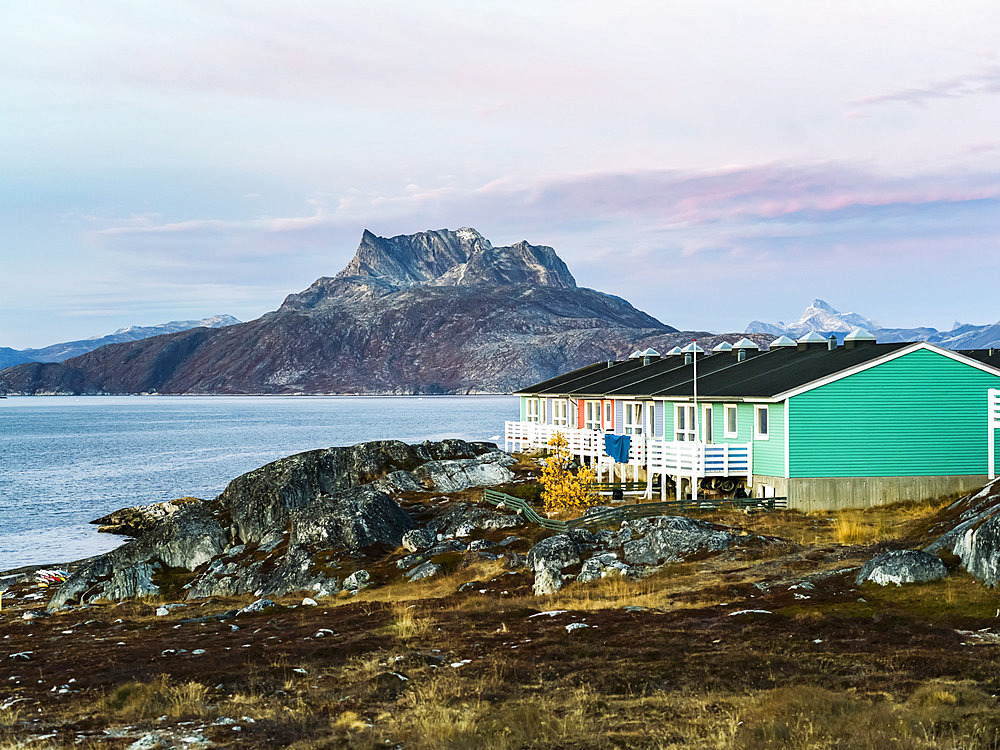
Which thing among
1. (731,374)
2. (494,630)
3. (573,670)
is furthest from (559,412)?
(573,670)

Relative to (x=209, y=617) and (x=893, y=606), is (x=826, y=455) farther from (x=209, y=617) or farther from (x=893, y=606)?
(x=209, y=617)

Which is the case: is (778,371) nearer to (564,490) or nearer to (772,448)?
(772,448)

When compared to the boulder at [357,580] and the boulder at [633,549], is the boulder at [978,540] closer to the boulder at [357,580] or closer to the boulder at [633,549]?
the boulder at [633,549]

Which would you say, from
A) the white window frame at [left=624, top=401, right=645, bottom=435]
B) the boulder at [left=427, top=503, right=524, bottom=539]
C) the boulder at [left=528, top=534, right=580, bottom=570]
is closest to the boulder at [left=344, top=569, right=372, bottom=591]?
the boulder at [left=427, top=503, right=524, bottom=539]

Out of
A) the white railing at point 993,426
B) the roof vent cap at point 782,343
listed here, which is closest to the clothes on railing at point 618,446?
the roof vent cap at point 782,343

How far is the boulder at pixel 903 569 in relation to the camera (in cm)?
2311

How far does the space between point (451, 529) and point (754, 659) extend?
76.7 feet

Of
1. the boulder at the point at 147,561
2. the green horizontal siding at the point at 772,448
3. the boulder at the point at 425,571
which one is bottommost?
the boulder at the point at 147,561

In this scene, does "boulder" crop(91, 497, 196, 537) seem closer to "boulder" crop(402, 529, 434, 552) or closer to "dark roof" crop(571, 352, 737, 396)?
"dark roof" crop(571, 352, 737, 396)

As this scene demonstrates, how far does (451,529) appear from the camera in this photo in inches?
1564

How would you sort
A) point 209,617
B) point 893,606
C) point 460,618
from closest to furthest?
point 893,606
point 460,618
point 209,617

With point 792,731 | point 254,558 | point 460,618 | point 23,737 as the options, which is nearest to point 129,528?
point 254,558

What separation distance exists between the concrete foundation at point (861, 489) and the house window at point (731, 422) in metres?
3.33

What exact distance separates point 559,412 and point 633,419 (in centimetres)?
1377
